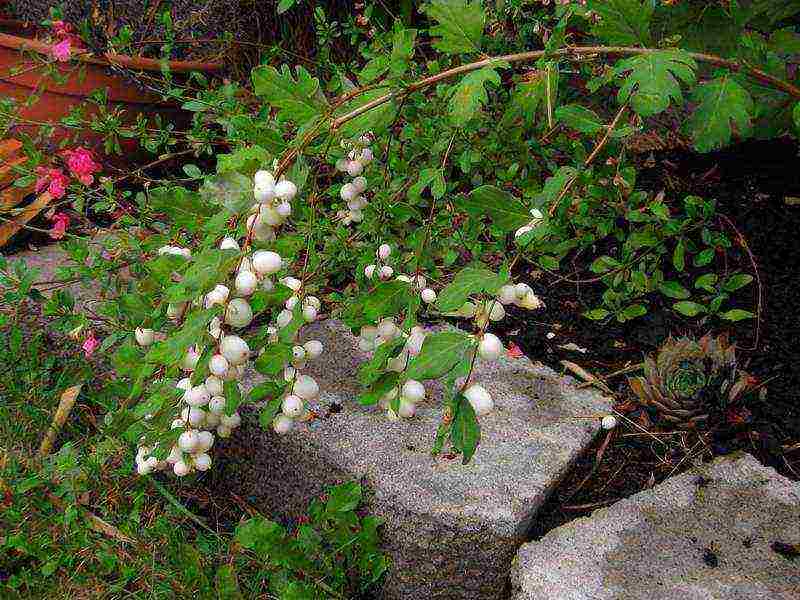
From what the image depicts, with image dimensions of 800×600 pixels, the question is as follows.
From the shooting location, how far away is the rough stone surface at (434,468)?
49.4 inches

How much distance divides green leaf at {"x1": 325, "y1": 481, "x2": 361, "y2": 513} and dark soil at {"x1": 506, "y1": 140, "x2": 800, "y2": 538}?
1.09ft

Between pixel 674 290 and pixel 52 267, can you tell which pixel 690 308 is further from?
pixel 52 267

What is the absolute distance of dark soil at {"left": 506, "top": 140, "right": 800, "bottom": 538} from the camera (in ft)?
4.55

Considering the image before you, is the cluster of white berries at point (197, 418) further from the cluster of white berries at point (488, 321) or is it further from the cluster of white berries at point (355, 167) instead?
the cluster of white berries at point (355, 167)

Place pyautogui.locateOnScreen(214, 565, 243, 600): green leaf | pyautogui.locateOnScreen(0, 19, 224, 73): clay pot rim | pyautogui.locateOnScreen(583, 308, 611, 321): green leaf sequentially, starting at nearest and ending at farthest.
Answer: pyautogui.locateOnScreen(214, 565, 243, 600): green leaf, pyautogui.locateOnScreen(583, 308, 611, 321): green leaf, pyautogui.locateOnScreen(0, 19, 224, 73): clay pot rim

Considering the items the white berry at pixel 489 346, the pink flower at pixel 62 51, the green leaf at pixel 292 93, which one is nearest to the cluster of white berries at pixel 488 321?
the white berry at pixel 489 346

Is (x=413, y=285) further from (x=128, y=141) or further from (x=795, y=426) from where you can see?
(x=128, y=141)

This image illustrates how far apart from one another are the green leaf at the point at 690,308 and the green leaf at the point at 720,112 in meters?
0.66

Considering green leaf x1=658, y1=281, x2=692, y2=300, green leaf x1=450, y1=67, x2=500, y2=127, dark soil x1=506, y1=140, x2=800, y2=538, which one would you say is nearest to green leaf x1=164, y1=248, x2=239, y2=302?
green leaf x1=450, y1=67, x2=500, y2=127

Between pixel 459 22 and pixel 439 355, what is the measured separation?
0.44 m

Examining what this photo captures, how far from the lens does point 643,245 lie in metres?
1.60

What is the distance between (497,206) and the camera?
0.86m

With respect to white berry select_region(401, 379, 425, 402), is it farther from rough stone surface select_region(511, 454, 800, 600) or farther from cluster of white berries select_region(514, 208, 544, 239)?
rough stone surface select_region(511, 454, 800, 600)

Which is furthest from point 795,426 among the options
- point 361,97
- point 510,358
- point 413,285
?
point 361,97
